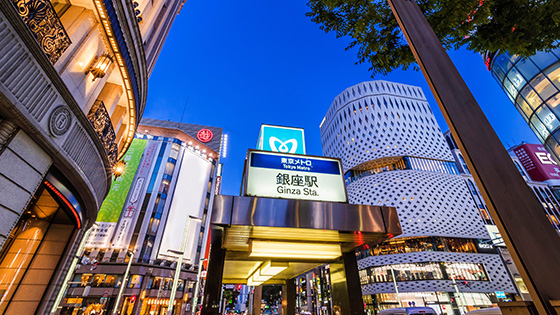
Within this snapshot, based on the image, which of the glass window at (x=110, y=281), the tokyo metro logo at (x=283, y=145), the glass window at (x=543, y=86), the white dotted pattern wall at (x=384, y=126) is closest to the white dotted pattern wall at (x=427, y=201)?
the white dotted pattern wall at (x=384, y=126)

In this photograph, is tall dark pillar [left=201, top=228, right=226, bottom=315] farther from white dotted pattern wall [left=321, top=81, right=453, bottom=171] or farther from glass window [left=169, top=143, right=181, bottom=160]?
white dotted pattern wall [left=321, top=81, right=453, bottom=171]

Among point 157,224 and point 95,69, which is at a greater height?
point 157,224

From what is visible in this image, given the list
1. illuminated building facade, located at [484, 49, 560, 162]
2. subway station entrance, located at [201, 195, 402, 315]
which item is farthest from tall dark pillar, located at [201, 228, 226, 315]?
illuminated building facade, located at [484, 49, 560, 162]

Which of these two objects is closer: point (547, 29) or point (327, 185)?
point (547, 29)

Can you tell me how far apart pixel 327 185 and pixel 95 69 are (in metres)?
7.61

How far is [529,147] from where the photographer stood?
73.7 m

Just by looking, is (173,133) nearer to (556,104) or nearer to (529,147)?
(556,104)

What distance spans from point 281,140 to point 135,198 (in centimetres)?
3877

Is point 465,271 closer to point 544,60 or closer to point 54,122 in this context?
point 544,60

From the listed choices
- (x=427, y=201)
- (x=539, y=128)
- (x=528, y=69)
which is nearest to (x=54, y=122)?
(x=528, y=69)

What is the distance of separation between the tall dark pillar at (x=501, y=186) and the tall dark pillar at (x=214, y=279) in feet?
17.1

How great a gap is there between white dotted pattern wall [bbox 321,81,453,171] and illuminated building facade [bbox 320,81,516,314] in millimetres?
266

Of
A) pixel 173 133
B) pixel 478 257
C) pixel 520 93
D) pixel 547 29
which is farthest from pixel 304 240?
pixel 478 257

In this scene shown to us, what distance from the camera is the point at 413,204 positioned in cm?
5403
